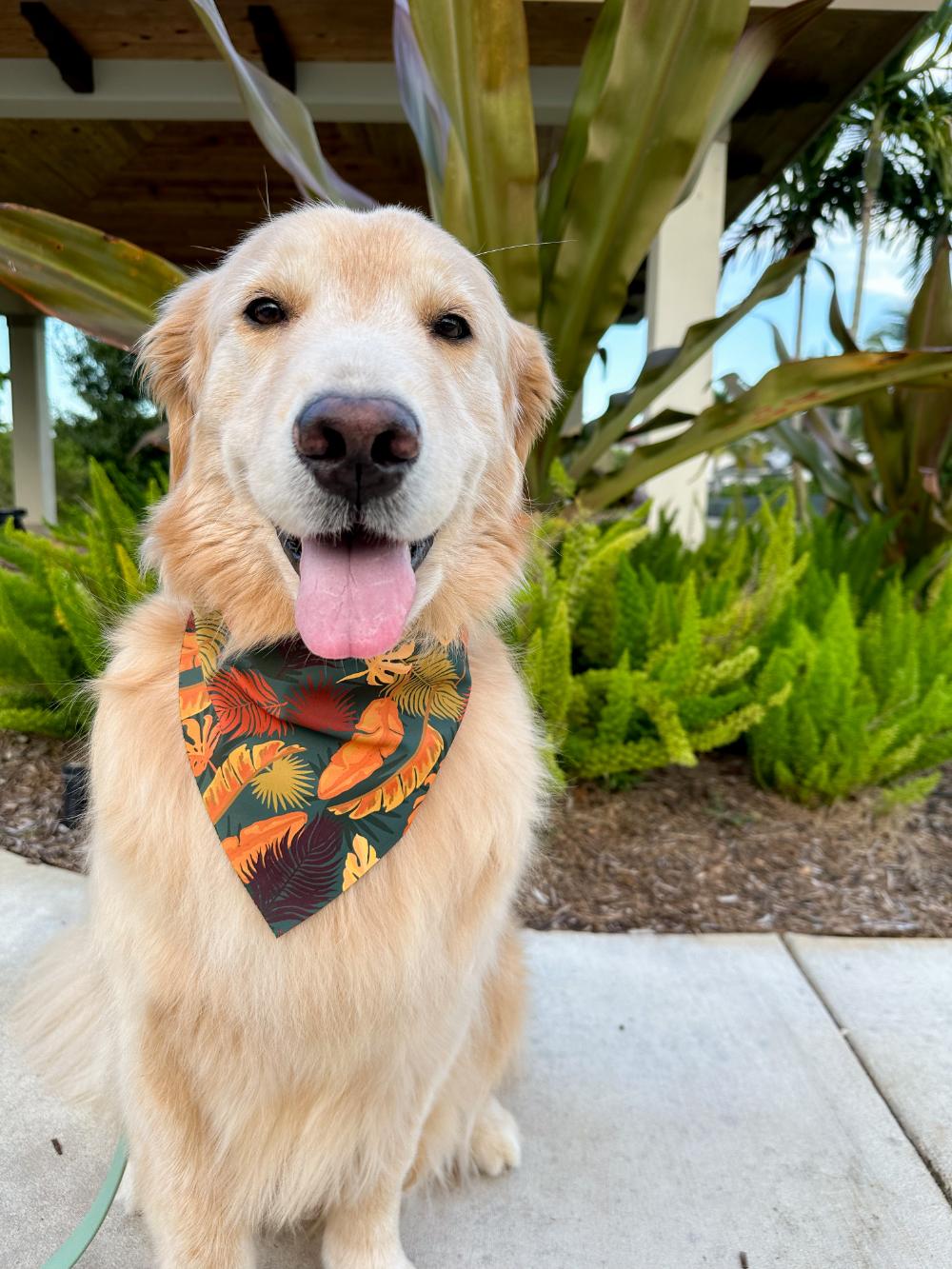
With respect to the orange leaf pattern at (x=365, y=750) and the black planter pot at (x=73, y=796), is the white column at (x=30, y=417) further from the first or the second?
the orange leaf pattern at (x=365, y=750)

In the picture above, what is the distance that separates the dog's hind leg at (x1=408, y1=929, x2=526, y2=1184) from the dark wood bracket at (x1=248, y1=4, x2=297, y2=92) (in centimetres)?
571

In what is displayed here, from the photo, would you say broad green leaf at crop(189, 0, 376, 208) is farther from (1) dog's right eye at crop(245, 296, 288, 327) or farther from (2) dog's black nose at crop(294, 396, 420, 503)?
(2) dog's black nose at crop(294, 396, 420, 503)

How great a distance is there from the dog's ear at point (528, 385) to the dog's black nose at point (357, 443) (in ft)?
2.32

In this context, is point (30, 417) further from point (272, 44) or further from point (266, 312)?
point (266, 312)

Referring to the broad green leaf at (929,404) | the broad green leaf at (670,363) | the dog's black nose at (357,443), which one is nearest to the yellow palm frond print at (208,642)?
the dog's black nose at (357,443)

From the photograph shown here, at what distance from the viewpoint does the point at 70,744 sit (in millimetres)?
3367

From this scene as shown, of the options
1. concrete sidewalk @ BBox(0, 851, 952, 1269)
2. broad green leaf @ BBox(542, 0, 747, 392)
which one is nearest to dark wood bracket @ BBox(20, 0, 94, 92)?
broad green leaf @ BBox(542, 0, 747, 392)

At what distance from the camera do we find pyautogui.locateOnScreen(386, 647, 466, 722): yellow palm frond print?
61.5 inches

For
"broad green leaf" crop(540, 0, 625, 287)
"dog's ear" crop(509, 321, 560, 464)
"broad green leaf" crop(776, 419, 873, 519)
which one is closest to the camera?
"dog's ear" crop(509, 321, 560, 464)

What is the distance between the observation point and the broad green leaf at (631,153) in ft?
9.08

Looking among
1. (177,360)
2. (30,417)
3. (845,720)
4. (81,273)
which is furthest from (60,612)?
(30,417)

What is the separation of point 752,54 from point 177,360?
2.50 m

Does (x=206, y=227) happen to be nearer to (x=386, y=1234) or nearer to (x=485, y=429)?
(x=485, y=429)

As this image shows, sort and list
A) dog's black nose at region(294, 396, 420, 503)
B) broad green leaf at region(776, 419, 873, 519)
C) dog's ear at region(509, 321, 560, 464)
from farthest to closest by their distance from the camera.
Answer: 1. broad green leaf at region(776, 419, 873, 519)
2. dog's ear at region(509, 321, 560, 464)
3. dog's black nose at region(294, 396, 420, 503)
